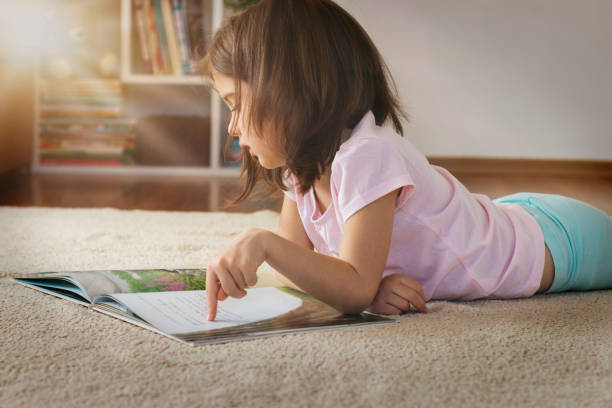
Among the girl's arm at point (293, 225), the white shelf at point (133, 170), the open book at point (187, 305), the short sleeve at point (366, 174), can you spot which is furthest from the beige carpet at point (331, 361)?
the white shelf at point (133, 170)

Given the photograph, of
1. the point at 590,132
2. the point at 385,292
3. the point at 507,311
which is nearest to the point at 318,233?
the point at 385,292

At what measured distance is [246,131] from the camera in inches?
32.2

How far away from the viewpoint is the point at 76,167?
2.62 m

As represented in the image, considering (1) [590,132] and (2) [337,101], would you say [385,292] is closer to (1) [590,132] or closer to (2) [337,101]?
(2) [337,101]

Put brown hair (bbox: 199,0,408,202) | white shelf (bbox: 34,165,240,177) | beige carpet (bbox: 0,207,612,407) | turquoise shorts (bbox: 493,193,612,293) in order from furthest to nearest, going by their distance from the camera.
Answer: white shelf (bbox: 34,165,240,177) → turquoise shorts (bbox: 493,193,612,293) → brown hair (bbox: 199,0,408,202) → beige carpet (bbox: 0,207,612,407)

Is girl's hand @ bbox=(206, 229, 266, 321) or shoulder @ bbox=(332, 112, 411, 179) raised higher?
shoulder @ bbox=(332, 112, 411, 179)

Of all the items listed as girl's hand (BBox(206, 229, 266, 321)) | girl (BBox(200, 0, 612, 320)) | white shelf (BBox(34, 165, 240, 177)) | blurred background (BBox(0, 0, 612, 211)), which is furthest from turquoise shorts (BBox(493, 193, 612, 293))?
white shelf (BBox(34, 165, 240, 177))

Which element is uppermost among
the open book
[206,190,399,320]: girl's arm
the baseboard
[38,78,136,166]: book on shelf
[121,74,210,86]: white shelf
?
[206,190,399,320]: girl's arm

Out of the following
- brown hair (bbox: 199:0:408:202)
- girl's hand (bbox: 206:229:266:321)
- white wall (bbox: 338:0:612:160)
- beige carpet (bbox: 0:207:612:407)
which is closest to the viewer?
beige carpet (bbox: 0:207:612:407)

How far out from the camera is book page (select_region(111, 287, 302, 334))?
69cm

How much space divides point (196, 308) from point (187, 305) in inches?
0.6

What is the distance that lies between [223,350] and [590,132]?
8.87 feet

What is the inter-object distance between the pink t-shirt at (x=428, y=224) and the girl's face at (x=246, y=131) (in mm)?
91

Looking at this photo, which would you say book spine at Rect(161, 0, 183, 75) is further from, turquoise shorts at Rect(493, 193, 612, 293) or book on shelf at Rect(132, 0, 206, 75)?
turquoise shorts at Rect(493, 193, 612, 293)
